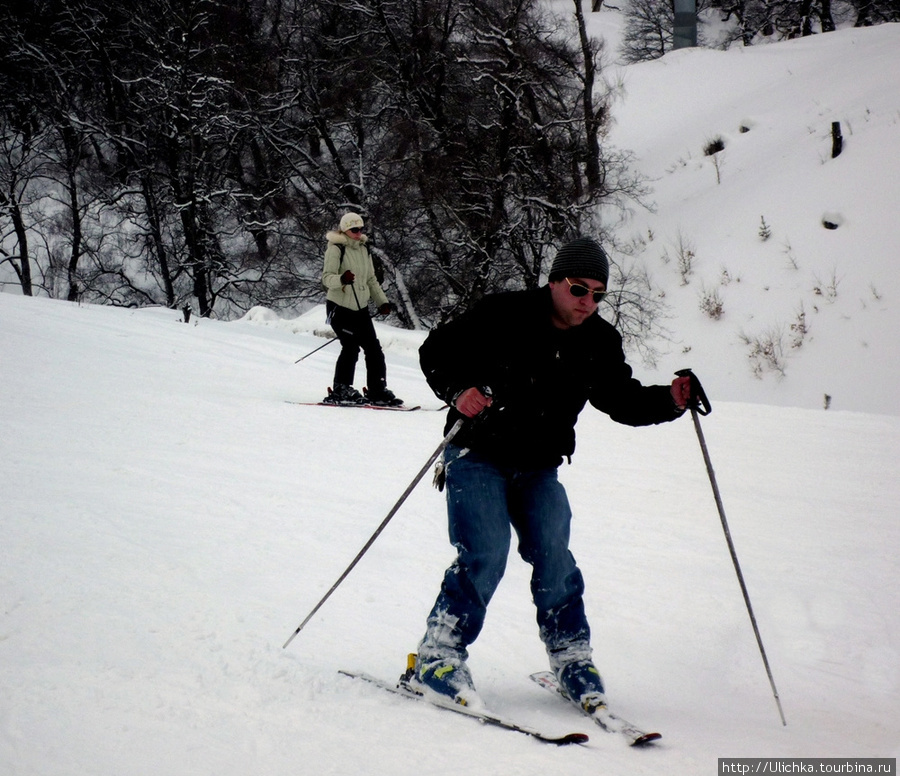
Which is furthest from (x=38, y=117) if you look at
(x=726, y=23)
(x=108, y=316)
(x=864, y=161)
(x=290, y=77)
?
(x=726, y=23)

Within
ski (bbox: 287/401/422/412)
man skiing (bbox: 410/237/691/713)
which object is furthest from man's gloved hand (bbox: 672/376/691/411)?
ski (bbox: 287/401/422/412)

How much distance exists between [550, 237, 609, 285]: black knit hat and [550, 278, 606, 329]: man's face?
0.02m

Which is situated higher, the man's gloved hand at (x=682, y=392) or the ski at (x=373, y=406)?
the man's gloved hand at (x=682, y=392)

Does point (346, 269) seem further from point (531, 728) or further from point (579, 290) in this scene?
point (531, 728)

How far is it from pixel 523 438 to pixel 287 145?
21320 millimetres

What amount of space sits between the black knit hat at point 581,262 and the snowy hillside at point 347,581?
1.47 m

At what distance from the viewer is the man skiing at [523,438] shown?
2.79 metres

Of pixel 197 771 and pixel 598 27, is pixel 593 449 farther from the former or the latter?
pixel 598 27

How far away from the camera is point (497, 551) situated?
9.09 ft

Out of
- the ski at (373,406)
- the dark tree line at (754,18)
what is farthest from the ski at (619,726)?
the dark tree line at (754,18)

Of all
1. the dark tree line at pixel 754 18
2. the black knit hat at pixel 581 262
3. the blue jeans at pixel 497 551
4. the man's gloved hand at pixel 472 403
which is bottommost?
the blue jeans at pixel 497 551

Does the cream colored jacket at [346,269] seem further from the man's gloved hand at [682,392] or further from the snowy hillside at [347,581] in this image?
the man's gloved hand at [682,392]

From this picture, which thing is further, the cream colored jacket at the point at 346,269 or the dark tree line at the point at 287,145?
the dark tree line at the point at 287,145

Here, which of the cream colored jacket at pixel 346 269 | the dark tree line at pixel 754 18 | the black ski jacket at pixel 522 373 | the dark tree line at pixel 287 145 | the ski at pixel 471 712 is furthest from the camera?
the dark tree line at pixel 754 18
